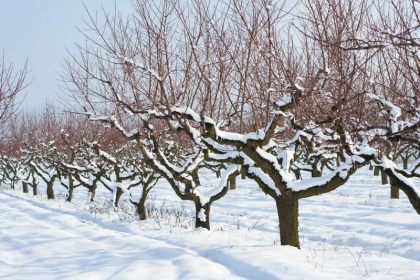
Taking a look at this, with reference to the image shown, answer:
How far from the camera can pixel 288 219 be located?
6.60 metres

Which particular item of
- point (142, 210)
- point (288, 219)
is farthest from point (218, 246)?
point (142, 210)

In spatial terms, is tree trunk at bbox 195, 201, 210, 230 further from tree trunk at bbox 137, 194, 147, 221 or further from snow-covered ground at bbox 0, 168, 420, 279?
tree trunk at bbox 137, 194, 147, 221

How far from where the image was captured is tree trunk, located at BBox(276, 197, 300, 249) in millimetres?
6539

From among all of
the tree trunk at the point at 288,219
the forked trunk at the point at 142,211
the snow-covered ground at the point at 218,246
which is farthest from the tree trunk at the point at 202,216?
the forked trunk at the point at 142,211

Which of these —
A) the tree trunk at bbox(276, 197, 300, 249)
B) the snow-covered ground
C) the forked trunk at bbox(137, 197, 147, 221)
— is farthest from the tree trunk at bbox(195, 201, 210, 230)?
the forked trunk at bbox(137, 197, 147, 221)

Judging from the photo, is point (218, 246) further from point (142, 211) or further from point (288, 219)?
point (142, 211)

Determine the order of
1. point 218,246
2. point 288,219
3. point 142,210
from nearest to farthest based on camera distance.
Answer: point 288,219, point 218,246, point 142,210

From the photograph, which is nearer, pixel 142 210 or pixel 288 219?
pixel 288 219

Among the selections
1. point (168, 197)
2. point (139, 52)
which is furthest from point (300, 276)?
point (168, 197)

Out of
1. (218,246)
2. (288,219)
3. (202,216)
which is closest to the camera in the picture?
(288,219)

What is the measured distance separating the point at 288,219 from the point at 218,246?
4.27ft

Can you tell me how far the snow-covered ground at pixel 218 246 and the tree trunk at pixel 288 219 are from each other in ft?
0.67

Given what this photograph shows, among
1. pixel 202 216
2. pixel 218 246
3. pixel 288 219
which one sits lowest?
pixel 218 246

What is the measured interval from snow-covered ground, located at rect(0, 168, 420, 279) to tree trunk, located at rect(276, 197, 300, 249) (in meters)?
0.20
